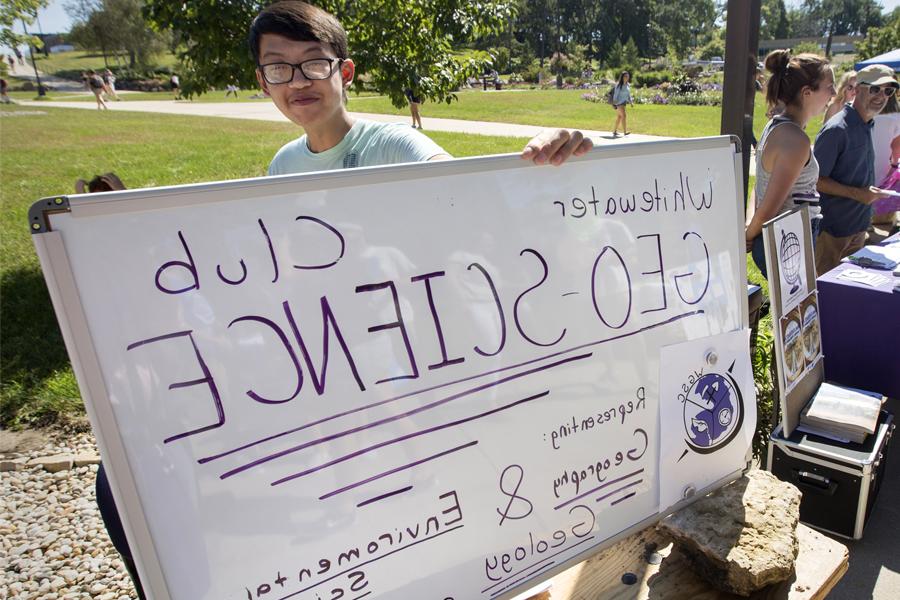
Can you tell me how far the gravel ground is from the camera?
7.70 feet

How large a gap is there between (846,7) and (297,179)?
385 ft

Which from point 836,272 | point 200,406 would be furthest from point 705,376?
point 836,272

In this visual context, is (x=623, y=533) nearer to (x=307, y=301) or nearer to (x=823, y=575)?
(x=823, y=575)

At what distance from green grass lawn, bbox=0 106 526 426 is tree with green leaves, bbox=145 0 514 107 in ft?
6.72

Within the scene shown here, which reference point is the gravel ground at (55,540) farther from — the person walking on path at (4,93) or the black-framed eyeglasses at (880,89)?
the person walking on path at (4,93)

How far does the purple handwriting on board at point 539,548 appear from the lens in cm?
128

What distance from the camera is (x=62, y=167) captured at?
11125 millimetres

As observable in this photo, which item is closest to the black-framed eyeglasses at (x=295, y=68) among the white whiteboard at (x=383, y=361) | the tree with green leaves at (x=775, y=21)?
the white whiteboard at (x=383, y=361)

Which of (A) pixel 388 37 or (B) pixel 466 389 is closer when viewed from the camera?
(B) pixel 466 389

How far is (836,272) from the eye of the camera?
10.2ft

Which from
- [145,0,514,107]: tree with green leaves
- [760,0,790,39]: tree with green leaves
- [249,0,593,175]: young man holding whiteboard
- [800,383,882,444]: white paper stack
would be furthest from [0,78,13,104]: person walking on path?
[760,0,790,39]: tree with green leaves

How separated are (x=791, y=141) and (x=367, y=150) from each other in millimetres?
2256

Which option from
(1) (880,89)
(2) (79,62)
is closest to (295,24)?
(1) (880,89)

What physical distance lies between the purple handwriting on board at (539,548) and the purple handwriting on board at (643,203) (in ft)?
2.20
